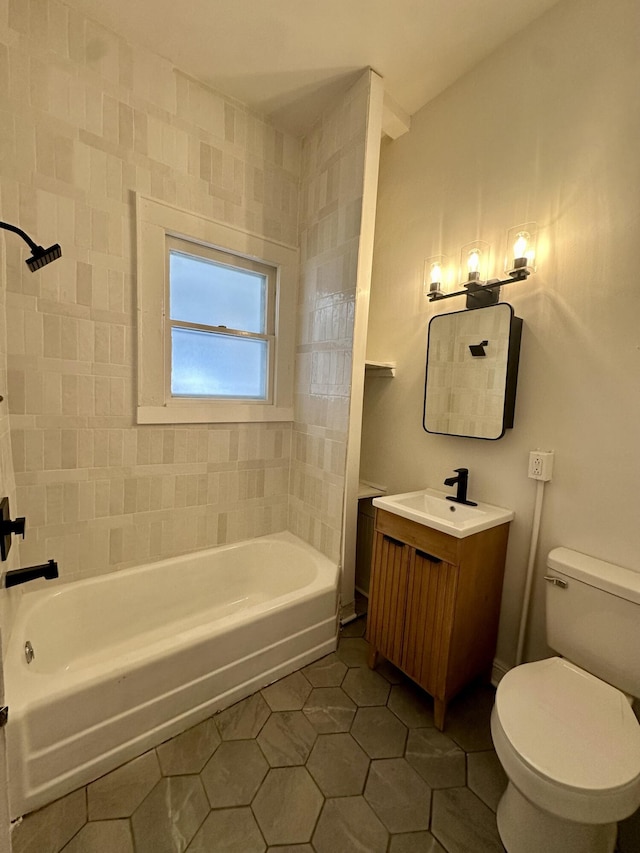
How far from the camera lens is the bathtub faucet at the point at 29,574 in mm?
851

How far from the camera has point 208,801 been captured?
3.94ft

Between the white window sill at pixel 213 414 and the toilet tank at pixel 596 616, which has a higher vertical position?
the white window sill at pixel 213 414

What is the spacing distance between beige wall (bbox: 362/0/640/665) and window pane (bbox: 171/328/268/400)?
1177mm

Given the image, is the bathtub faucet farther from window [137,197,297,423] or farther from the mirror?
the mirror

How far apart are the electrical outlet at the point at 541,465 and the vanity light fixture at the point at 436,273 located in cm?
93

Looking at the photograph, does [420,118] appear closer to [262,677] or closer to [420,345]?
[420,345]

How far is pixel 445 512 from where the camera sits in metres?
1.79

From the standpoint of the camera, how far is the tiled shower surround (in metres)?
1.54

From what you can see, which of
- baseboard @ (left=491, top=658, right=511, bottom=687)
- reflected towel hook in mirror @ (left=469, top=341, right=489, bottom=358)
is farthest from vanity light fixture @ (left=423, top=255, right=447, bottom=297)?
baseboard @ (left=491, top=658, right=511, bottom=687)

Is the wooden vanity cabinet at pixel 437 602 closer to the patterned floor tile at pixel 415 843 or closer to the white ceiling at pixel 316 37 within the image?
the patterned floor tile at pixel 415 843

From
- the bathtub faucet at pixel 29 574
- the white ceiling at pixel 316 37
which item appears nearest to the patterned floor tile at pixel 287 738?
the bathtub faucet at pixel 29 574

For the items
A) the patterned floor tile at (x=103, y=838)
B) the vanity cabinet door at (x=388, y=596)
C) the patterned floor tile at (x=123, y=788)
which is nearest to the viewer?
the patterned floor tile at (x=103, y=838)

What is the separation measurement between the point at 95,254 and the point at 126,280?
0.16 m

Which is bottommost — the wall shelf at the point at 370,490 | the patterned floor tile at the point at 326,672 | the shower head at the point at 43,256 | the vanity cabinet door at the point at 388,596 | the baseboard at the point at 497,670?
the patterned floor tile at the point at 326,672
